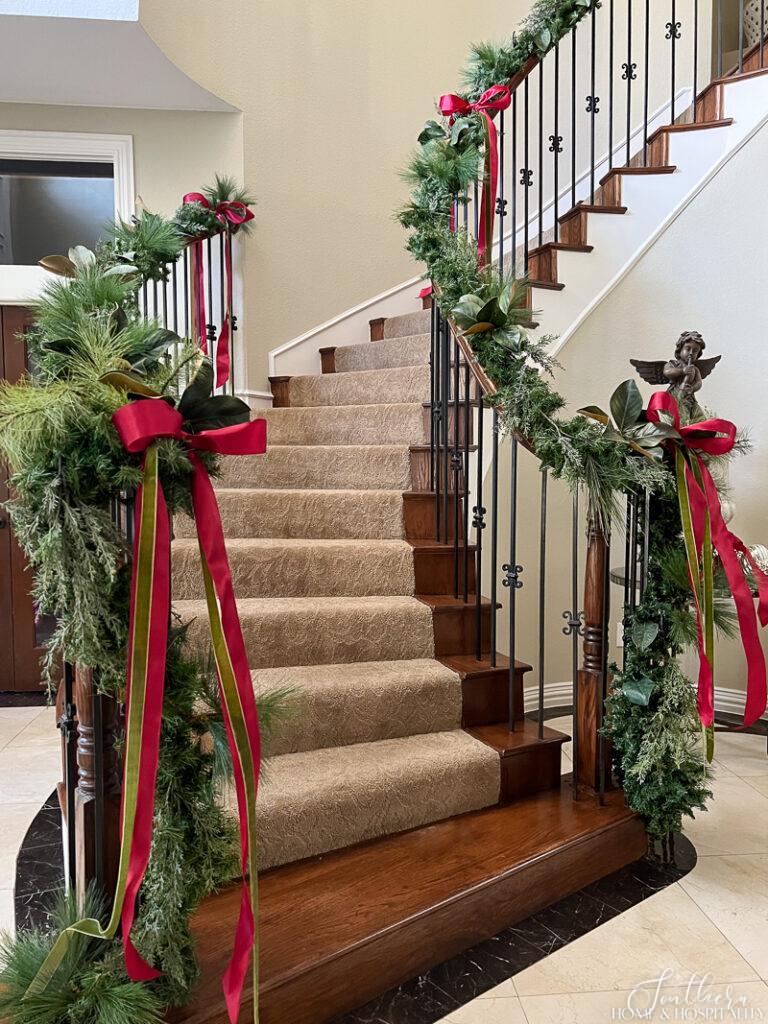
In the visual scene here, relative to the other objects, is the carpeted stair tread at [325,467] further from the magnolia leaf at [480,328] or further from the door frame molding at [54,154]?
the door frame molding at [54,154]

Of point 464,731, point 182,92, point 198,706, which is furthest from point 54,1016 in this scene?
point 182,92

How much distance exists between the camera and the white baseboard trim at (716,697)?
329 centimetres

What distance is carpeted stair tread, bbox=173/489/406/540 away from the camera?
263cm

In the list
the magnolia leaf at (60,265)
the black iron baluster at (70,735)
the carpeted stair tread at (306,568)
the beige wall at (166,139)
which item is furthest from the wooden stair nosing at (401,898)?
the beige wall at (166,139)

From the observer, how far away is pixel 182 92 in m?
3.82

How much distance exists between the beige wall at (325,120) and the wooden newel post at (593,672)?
2.56 metres

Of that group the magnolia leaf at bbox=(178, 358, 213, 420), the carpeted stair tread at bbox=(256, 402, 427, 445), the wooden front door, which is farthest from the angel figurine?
the wooden front door

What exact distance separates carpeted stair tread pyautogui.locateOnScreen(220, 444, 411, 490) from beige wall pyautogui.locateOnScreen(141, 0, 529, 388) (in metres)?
1.17

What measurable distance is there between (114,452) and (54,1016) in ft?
2.84

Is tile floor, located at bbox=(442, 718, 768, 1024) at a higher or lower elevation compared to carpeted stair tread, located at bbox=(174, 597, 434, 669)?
lower

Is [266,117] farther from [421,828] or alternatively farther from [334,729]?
[421,828]

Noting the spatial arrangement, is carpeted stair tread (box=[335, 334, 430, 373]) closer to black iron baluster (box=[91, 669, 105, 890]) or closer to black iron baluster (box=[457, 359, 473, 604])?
black iron baluster (box=[457, 359, 473, 604])

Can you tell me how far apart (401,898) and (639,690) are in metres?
0.78

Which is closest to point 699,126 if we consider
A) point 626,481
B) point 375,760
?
point 626,481
